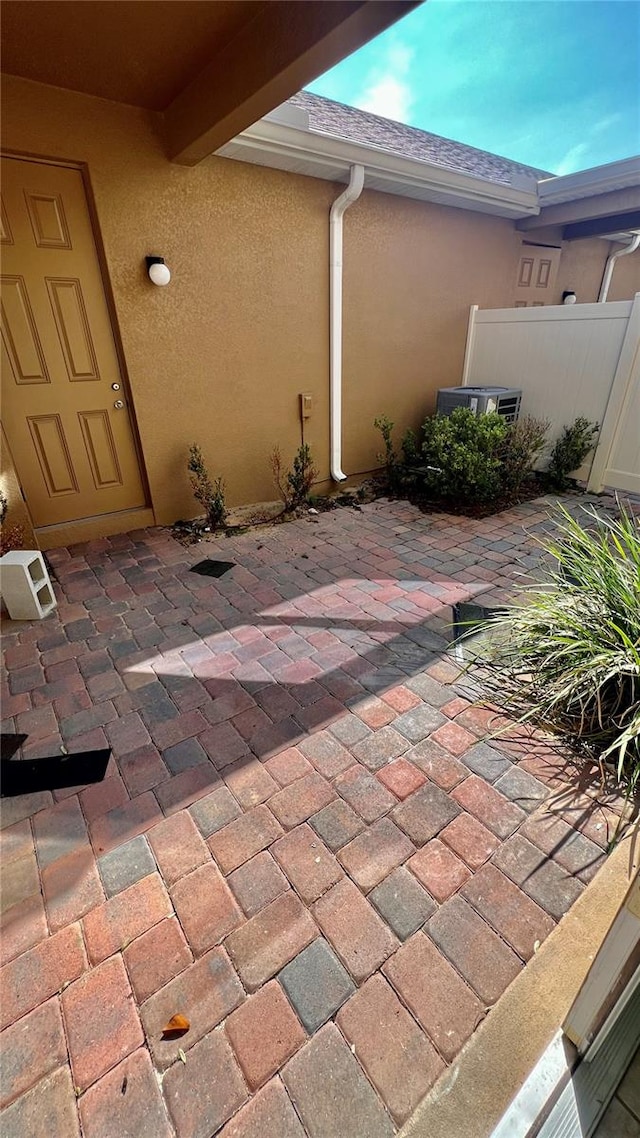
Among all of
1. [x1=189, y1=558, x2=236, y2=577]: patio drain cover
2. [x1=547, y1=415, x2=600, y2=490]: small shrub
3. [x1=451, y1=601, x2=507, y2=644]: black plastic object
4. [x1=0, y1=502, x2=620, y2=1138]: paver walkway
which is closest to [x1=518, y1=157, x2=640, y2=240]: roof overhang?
[x1=547, y1=415, x2=600, y2=490]: small shrub

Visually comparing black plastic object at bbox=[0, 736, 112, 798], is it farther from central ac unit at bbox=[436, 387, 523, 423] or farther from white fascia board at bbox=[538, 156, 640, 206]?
white fascia board at bbox=[538, 156, 640, 206]

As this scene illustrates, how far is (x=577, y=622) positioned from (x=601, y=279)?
28.8 feet

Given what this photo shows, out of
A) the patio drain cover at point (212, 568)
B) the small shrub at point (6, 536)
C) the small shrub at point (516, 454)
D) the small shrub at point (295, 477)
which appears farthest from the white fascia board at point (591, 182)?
the small shrub at point (6, 536)

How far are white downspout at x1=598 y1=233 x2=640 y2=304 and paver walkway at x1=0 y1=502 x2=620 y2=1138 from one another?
27.8ft

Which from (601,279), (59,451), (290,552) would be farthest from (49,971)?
(601,279)

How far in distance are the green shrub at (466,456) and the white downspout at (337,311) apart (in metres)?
1.01

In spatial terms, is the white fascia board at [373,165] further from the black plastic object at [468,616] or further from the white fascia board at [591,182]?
the black plastic object at [468,616]

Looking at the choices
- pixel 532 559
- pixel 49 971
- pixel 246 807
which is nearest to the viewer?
pixel 49 971

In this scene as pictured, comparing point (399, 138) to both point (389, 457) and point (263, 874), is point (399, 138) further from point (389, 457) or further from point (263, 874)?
point (263, 874)

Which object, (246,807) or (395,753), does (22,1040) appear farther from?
(395,753)

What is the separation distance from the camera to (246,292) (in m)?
4.28

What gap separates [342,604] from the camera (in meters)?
3.27

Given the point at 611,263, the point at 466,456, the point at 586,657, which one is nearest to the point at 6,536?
the point at 586,657

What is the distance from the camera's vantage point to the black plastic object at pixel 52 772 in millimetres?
1970
